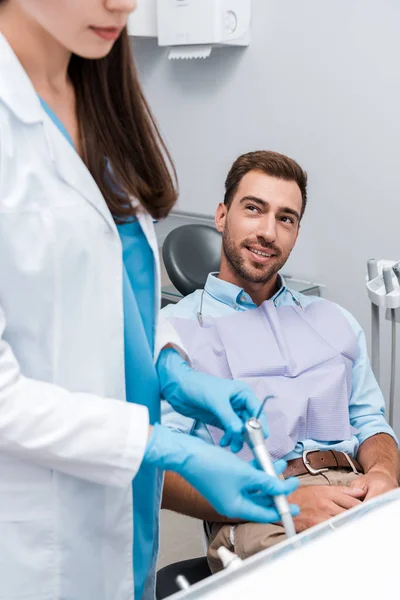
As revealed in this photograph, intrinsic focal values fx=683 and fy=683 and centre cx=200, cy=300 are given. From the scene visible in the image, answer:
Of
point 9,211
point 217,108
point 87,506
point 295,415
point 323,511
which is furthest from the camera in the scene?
point 217,108

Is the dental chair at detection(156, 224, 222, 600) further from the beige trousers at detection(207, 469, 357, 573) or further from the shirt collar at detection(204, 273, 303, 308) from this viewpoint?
the beige trousers at detection(207, 469, 357, 573)

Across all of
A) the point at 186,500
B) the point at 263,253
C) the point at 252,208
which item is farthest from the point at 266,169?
the point at 186,500

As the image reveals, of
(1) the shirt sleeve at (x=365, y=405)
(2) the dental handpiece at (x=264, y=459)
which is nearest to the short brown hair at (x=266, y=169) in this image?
(1) the shirt sleeve at (x=365, y=405)

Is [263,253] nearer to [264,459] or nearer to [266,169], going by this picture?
[266,169]

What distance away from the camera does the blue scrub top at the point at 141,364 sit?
95 cm

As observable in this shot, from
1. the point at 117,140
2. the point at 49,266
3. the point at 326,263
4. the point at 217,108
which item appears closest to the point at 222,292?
the point at 117,140

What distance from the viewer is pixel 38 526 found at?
87 cm

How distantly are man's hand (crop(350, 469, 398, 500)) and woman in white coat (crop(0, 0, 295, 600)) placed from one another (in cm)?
45

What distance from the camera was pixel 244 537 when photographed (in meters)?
1.29

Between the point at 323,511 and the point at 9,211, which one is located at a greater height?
the point at 9,211

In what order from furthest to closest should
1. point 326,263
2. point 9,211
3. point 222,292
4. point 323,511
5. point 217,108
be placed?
point 217,108 < point 326,263 < point 222,292 < point 323,511 < point 9,211

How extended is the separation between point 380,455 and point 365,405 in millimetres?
148

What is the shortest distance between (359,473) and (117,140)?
2.93 ft

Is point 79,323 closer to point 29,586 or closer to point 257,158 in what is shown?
point 29,586
